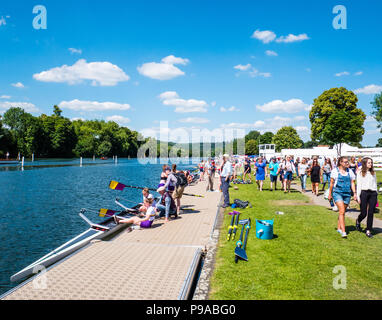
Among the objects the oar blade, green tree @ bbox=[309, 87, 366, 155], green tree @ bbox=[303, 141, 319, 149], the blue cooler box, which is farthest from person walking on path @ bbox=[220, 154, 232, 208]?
green tree @ bbox=[303, 141, 319, 149]

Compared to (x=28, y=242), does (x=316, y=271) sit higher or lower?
higher

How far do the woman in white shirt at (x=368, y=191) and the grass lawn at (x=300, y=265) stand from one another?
23.8 inches

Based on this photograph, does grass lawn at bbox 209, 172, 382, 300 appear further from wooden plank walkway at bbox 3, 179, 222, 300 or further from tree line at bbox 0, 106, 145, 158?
tree line at bbox 0, 106, 145, 158

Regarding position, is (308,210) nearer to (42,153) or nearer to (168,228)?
(168,228)

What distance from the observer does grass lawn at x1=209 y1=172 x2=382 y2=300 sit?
14.4ft

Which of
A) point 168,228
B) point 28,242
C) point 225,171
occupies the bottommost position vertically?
point 28,242

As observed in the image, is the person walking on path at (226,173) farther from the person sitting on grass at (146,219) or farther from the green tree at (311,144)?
the green tree at (311,144)

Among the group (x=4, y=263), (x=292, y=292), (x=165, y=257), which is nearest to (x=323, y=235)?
→ (x=292, y=292)

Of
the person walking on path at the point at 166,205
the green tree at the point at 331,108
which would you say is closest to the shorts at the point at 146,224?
the person walking on path at the point at 166,205

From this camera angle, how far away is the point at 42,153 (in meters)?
91.7

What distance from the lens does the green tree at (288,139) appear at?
9544cm

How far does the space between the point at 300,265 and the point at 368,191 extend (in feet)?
11.6

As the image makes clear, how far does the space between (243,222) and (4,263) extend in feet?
24.6

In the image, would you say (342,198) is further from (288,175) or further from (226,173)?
(288,175)
